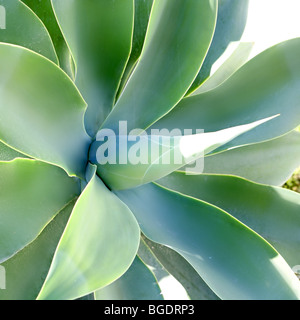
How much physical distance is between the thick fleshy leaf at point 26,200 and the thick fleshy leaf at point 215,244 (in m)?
0.11

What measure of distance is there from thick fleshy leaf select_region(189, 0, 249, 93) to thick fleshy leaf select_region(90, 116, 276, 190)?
28 centimetres

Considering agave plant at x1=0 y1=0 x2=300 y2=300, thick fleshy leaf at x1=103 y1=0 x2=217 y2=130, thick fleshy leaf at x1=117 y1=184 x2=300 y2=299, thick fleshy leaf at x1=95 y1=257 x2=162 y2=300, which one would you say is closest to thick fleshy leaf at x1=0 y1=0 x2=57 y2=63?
agave plant at x1=0 y1=0 x2=300 y2=300

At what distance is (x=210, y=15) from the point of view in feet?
2.56

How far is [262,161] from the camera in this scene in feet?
3.22

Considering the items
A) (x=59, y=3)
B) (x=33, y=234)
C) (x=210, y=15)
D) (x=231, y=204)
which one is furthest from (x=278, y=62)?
(x=33, y=234)

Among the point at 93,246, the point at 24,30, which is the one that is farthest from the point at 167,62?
the point at 93,246

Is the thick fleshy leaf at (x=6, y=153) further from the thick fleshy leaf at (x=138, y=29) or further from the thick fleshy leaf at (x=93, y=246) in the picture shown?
the thick fleshy leaf at (x=138, y=29)

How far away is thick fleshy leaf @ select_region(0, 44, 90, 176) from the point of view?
58 centimetres

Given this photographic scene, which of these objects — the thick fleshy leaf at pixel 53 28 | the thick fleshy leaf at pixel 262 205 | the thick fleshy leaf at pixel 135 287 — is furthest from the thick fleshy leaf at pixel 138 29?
the thick fleshy leaf at pixel 135 287

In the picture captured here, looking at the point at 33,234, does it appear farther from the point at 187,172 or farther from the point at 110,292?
the point at 187,172

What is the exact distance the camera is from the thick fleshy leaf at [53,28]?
0.84 meters

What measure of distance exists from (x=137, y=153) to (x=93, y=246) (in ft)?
0.52

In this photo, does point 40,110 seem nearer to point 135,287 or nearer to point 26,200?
point 26,200

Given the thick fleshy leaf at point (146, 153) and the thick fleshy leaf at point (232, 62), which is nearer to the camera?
the thick fleshy leaf at point (146, 153)
